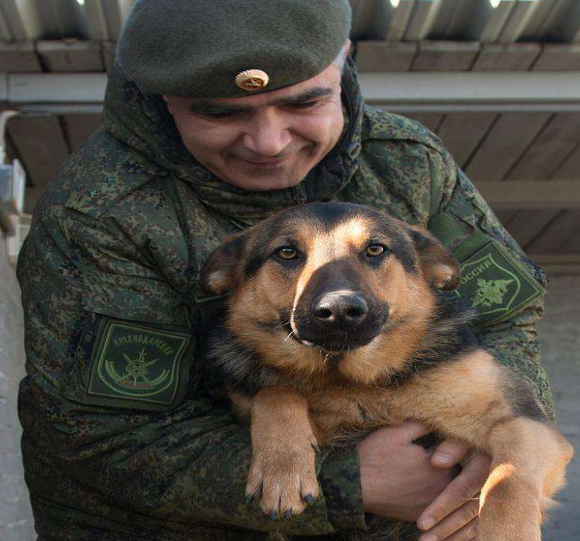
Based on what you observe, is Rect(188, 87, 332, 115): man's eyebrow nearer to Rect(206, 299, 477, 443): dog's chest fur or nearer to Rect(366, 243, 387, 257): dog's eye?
Rect(366, 243, 387, 257): dog's eye

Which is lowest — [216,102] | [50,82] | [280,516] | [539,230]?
[539,230]

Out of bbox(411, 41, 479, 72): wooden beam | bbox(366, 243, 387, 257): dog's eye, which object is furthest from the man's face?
bbox(411, 41, 479, 72): wooden beam

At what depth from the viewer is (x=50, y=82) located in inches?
162

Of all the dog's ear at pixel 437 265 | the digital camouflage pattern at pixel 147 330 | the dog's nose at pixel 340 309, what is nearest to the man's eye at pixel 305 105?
the digital camouflage pattern at pixel 147 330

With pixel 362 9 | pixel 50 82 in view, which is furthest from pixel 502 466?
pixel 50 82

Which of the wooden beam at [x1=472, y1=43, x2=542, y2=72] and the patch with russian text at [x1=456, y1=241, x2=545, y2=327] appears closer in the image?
the patch with russian text at [x1=456, y1=241, x2=545, y2=327]

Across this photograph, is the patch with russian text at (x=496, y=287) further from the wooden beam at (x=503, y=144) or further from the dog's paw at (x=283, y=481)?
the wooden beam at (x=503, y=144)

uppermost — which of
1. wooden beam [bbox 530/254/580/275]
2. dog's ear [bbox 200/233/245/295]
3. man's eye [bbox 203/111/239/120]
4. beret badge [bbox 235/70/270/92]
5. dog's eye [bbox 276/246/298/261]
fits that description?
beret badge [bbox 235/70/270/92]

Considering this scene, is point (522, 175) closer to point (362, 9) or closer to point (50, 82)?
point (362, 9)

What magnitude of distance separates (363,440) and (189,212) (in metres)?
0.97

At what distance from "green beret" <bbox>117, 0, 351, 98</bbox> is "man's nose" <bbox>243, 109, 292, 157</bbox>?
11 cm

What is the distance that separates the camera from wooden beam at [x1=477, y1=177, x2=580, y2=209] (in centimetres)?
526

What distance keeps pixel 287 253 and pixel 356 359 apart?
1.40 ft

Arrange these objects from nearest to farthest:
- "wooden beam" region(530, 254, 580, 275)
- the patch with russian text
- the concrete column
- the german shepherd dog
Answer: the german shepherd dog, the patch with russian text, the concrete column, "wooden beam" region(530, 254, 580, 275)
